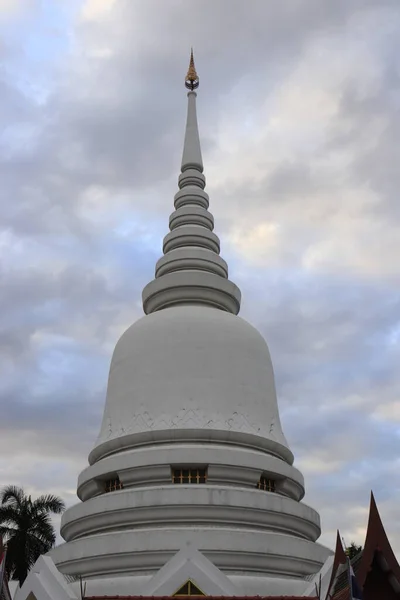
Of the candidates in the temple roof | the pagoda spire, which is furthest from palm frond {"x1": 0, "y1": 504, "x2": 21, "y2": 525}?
the temple roof

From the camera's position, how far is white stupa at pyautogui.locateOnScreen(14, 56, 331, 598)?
63.8ft

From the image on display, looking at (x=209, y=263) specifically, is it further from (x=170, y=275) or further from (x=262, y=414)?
(x=262, y=414)

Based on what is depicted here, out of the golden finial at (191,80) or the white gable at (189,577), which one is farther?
the golden finial at (191,80)

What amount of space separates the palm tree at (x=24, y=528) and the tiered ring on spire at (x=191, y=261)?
1044cm

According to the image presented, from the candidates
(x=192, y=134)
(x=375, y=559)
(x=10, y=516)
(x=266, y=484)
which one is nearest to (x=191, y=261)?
(x=192, y=134)

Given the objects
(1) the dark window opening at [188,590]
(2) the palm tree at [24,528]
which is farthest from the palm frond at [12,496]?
(1) the dark window opening at [188,590]

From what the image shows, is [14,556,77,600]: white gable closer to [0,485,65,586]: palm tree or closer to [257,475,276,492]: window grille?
[257,475,276,492]: window grille

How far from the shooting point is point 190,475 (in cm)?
2191

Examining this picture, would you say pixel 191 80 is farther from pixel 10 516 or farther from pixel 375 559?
pixel 375 559

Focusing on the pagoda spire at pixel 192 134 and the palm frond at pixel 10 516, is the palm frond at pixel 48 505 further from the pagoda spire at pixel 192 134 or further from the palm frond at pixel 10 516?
the pagoda spire at pixel 192 134

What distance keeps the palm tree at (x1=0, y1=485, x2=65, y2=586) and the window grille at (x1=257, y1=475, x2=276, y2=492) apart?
12.0 meters

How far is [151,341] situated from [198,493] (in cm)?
643

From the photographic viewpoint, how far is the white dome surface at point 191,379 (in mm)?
23422

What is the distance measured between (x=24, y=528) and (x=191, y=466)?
12.4 m
